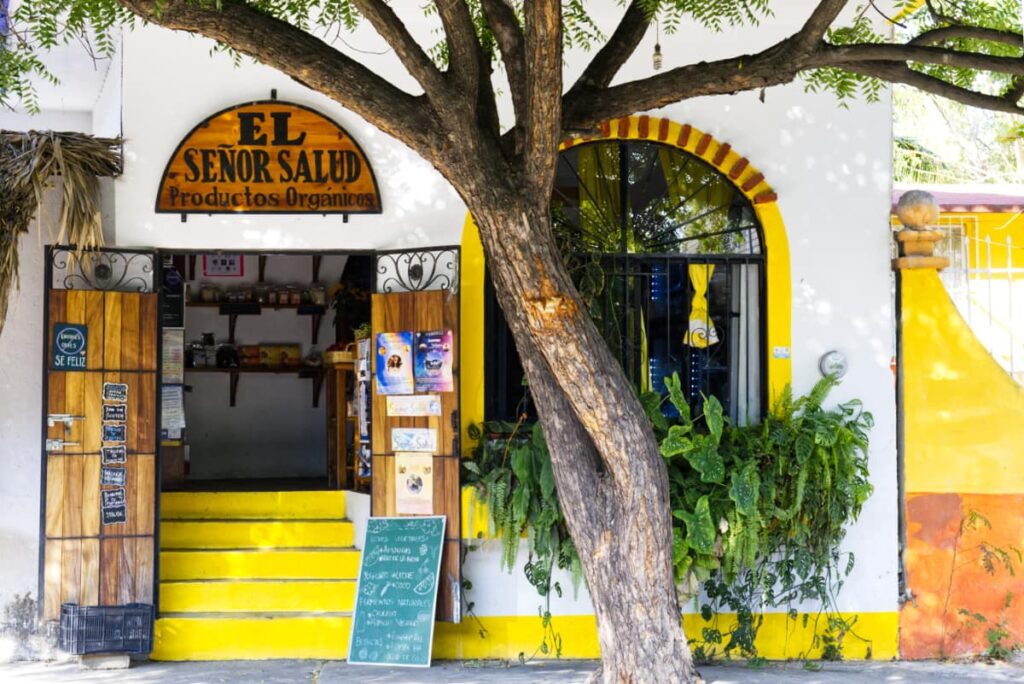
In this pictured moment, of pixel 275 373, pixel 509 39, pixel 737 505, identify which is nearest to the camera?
pixel 509 39

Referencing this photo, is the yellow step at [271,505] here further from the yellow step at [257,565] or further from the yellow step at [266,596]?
the yellow step at [266,596]

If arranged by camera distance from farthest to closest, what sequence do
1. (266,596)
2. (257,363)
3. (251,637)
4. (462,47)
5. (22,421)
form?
(257,363) < (266,596) < (251,637) < (22,421) < (462,47)

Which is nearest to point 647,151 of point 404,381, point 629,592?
point 404,381

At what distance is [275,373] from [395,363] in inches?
175

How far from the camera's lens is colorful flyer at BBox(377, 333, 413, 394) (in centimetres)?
849

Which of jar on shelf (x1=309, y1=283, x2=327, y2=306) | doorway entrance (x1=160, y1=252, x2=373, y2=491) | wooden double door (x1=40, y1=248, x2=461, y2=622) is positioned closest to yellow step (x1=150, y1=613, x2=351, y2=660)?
wooden double door (x1=40, y1=248, x2=461, y2=622)

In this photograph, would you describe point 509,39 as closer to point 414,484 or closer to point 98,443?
point 414,484

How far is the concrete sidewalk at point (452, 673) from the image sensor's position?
7828mm

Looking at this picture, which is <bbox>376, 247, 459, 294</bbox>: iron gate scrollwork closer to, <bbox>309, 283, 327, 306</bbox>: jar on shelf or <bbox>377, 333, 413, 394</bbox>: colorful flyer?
<bbox>377, 333, 413, 394</bbox>: colorful flyer

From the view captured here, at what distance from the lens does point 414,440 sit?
8.46m

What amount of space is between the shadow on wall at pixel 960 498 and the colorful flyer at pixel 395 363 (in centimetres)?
343

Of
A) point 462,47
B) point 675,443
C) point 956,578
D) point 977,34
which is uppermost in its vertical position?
point 977,34

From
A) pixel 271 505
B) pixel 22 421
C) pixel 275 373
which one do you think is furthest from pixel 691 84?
pixel 275 373

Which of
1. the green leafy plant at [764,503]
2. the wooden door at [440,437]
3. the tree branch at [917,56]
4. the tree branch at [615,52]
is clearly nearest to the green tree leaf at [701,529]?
the green leafy plant at [764,503]
